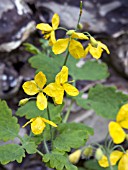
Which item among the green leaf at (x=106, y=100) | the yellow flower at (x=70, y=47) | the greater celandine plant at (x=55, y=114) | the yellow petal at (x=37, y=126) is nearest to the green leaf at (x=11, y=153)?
the greater celandine plant at (x=55, y=114)

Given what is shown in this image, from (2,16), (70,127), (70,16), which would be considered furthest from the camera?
(70,16)

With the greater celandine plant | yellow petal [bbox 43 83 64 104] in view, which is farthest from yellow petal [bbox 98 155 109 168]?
yellow petal [bbox 43 83 64 104]

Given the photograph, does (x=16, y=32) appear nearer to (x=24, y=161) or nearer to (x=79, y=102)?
(x=79, y=102)

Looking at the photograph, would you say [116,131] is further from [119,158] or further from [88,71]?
[88,71]

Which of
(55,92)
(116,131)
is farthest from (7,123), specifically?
(116,131)

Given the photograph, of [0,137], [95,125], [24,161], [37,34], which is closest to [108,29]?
[37,34]

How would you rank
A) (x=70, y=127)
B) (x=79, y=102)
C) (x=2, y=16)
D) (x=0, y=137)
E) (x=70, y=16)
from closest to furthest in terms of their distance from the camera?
(x=0, y=137)
(x=70, y=127)
(x=79, y=102)
(x=2, y=16)
(x=70, y=16)

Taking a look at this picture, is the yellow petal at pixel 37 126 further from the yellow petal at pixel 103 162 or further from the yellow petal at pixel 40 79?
the yellow petal at pixel 103 162
